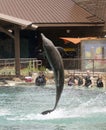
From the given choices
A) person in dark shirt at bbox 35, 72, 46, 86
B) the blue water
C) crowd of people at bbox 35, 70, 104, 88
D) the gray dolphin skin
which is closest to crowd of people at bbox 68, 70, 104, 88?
crowd of people at bbox 35, 70, 104, 88

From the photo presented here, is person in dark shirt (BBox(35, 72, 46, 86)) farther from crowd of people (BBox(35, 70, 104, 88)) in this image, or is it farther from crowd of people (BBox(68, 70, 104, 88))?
crowd of people (BBox(68, 70, 104, 88))

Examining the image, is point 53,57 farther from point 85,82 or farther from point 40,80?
point 40,80

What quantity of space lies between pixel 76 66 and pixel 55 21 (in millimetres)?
4003

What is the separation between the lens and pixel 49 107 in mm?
16297

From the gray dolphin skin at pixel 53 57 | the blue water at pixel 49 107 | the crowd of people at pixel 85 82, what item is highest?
the gray dolphin skin at pixel 53 57

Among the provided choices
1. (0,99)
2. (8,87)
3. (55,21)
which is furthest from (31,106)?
(55,21)

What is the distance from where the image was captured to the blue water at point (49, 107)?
41.7 feet

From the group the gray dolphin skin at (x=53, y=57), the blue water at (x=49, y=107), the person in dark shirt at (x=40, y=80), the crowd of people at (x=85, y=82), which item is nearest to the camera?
the gray dolphin skin at (x=53, y=57)

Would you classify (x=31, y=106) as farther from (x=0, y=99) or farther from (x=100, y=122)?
(x=100, y=122)

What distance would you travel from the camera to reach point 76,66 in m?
26.2

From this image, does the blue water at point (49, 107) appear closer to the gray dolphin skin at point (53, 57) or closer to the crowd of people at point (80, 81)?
the crowd of people at point (80, 81)

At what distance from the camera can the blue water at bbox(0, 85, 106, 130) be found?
500 inches

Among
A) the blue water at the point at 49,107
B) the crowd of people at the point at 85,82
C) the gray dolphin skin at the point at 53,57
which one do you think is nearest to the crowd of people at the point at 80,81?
the crowd of people at the point at 85,82

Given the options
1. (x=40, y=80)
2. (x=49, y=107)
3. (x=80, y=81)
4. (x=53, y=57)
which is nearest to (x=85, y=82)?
(x=80, y=81)
